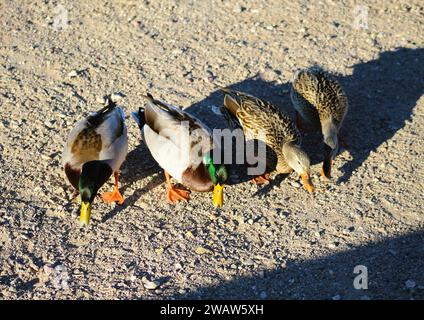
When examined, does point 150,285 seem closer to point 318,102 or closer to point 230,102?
point 230,102

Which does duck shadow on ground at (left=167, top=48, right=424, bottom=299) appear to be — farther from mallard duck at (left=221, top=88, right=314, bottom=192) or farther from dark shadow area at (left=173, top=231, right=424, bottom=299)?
mallard duck at (left=221, top=88, right=314, bottom=192)

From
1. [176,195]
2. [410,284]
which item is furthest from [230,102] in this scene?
[410,284]

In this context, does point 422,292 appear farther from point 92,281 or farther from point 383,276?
point 92,281

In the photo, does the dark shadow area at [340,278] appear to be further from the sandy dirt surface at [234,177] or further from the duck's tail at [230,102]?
the duck's tail at [230,102]

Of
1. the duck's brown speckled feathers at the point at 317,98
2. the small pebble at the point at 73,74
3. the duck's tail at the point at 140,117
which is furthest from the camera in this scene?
the small pebble at the point at 73,74

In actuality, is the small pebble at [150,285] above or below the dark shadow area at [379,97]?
below

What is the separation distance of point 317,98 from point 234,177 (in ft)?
3.89

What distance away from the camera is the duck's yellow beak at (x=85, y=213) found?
17.1 feet

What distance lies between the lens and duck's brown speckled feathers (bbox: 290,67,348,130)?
623cm

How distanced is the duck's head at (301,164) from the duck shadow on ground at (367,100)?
0.45 m

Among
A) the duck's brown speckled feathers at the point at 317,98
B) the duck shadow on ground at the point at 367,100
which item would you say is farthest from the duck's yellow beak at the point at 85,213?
the duck's brown speckled feathers at the point at 317,98

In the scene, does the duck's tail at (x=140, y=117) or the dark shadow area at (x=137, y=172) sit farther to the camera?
the duck's tail at (x=140, y=117)

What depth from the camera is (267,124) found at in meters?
6.01

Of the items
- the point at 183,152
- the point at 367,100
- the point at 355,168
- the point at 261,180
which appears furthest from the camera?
the point at 367,100
